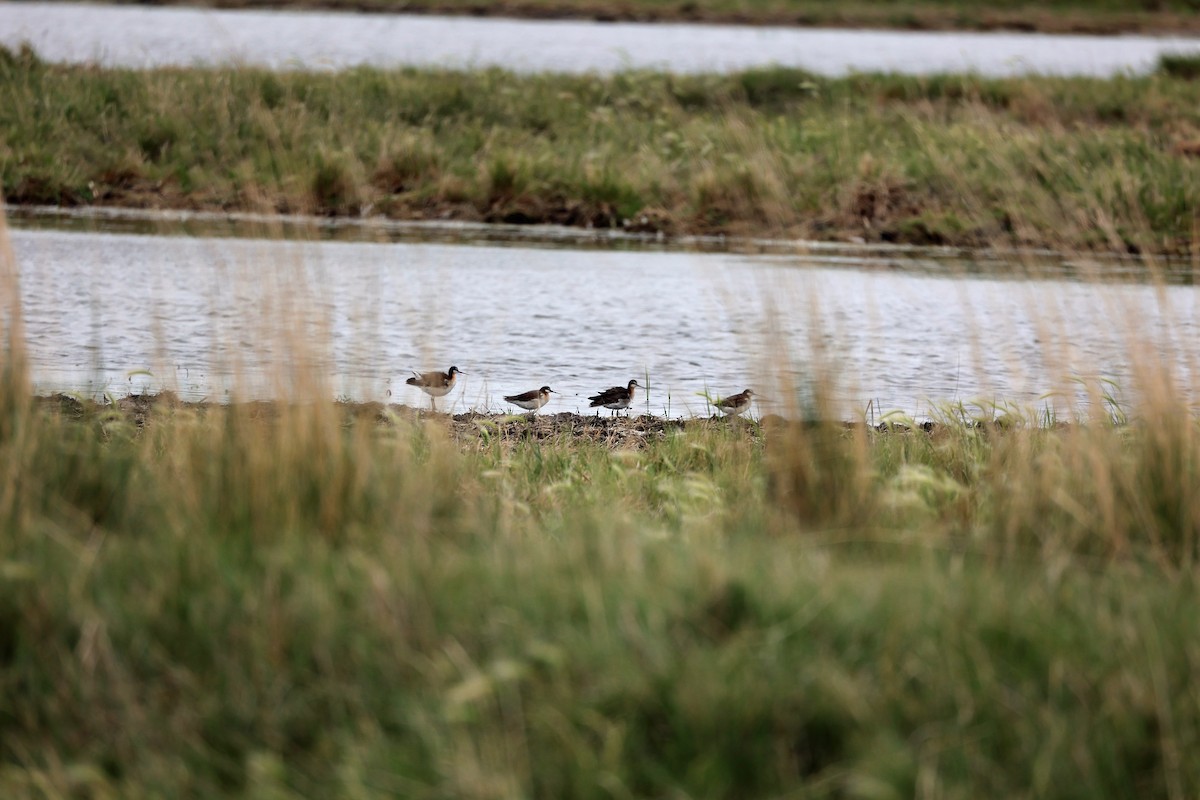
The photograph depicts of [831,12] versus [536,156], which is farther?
[831,12]

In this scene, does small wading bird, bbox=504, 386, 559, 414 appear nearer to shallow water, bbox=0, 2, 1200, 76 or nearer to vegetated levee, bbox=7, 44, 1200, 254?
vegetated levee, bbox=7, 44, 1200, 254

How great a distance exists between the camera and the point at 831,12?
49625 millimetres

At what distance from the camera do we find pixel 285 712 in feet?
12.2

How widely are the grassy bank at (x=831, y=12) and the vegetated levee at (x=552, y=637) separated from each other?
4305 centimetres

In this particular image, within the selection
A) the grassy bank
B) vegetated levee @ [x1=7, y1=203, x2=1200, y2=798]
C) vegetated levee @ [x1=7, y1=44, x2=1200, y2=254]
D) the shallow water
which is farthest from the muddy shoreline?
the grassy bank

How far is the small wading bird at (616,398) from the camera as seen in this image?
340 inches

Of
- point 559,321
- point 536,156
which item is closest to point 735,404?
point 559,321

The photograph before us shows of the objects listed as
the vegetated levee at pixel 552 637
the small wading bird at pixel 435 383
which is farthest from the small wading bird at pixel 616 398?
the vegetated levee at pixel 552 637

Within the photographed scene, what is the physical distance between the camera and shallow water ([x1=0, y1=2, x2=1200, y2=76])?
29516mm

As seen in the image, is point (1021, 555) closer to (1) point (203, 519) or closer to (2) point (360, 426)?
(2) point (360, 426)

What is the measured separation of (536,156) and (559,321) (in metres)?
6.53

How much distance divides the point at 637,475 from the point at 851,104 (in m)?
17.2

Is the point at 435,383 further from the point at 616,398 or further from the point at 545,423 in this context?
the point at 616,398

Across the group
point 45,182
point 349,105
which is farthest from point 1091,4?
point 45,182
